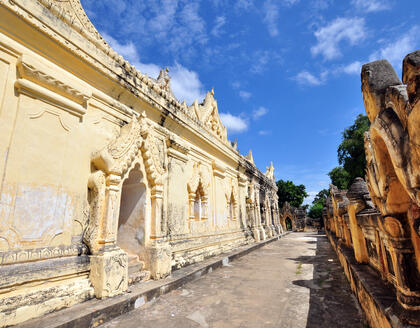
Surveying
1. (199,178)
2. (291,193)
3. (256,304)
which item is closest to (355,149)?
(291,193)

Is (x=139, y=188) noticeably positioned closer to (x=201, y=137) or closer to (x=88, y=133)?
(x=88, y=133)

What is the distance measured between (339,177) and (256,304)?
116ft

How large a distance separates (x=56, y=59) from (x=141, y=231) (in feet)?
11.1

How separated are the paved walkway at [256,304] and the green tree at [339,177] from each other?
103ft

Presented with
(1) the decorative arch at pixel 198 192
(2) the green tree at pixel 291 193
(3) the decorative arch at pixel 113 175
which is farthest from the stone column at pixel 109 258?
(2) the green tree at pixel 291 193

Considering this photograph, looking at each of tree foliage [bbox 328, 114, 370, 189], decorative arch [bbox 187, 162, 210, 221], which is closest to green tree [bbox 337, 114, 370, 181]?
tree foliage [bbox 328, 114, 370, 189]

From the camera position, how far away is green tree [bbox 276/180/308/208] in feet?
126

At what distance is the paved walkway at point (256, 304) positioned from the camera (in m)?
3.00

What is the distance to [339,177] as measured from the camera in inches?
1336

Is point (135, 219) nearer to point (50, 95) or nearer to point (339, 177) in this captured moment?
point (50, 95)

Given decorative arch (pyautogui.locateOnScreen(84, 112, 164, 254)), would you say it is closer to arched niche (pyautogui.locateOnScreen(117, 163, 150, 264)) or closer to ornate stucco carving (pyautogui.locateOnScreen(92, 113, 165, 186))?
ornate stucco carving (pyautogui.locateOnScreen(92, 113, 165, 186))

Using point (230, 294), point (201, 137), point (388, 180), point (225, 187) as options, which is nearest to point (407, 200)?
point (388, 180)

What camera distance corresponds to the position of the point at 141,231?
15.8ft

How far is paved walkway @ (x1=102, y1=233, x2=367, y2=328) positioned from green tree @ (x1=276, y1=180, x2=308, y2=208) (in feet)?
115
